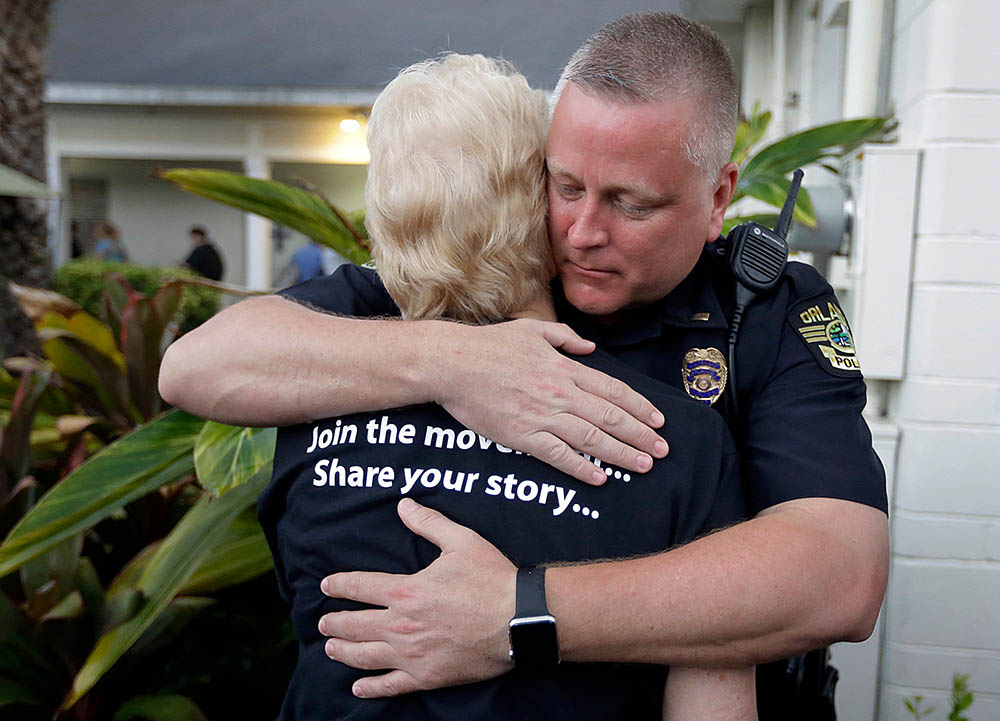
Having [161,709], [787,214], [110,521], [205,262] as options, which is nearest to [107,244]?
[205,262]

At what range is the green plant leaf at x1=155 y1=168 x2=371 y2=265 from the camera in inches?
88.9

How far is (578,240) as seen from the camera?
1.34 metres

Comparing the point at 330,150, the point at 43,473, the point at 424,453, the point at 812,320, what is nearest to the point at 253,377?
the point at 424,453

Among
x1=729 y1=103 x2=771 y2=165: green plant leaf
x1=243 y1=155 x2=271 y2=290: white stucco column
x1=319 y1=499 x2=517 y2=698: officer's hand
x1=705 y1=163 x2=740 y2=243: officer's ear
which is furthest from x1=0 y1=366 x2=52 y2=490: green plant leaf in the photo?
x1=243 y1=155 x2=271 y2=290: white stucco column

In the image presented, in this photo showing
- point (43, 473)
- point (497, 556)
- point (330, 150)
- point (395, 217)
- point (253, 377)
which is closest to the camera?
point (497, 556)

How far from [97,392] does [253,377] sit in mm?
1831

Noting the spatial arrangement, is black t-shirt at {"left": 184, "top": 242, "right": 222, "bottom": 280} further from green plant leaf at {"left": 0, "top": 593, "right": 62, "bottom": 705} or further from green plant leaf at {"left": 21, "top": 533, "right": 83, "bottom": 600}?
green plant leaf at {"left": 0, "top": 593, "right": 62, "bottom": 705}

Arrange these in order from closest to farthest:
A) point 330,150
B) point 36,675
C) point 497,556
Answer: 1. point 497,556
2. point 36,675
3. point 330,150

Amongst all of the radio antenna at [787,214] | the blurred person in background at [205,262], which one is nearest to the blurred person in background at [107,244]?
the blurred person in background at [205,262]

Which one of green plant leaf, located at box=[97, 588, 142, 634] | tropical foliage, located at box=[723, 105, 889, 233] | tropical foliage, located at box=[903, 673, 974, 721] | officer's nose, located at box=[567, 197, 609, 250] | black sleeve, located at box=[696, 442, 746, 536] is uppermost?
tropical foliage, located at box=[723, 105, 889, 233]

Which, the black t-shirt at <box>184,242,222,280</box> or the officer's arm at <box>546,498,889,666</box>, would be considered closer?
the officer's arm at <box>546,498,889,666</box>

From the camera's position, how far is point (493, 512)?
46.1 inches

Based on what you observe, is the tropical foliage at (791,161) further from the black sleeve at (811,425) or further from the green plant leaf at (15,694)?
the green plant leaf at (15,694)

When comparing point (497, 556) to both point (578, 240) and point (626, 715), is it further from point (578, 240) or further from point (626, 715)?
point (578, 240)
